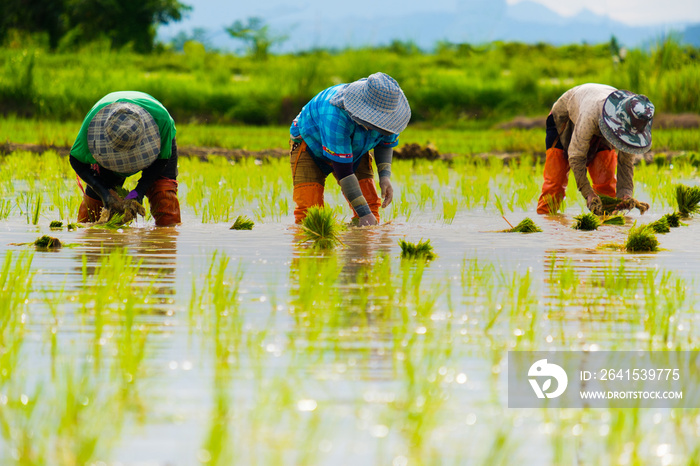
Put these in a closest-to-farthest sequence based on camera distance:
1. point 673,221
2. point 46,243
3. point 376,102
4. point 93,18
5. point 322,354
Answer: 1. point 322,354
2. point 46,243
3. point 376,102
4. point 673,221
5. point 93,18

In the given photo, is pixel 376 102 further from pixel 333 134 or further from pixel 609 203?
pixel 609 203

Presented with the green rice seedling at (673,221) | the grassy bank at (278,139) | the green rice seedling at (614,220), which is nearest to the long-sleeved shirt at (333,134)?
the green rice seedling at (614,220)

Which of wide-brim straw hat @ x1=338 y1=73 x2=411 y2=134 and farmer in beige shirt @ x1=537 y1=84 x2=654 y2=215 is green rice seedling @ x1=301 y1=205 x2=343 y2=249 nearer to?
wide-brim straw hat @ x1=338 y1=73 x2=411 y2=134

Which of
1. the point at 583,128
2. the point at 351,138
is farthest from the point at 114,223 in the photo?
the point at 583,128

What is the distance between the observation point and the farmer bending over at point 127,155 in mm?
4895

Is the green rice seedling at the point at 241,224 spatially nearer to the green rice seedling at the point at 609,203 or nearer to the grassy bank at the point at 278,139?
the green rice seedling at the point at 609,203

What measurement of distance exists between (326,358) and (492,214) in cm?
435

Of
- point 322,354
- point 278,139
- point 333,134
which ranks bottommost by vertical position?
point 322,354

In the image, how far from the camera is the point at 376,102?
481 centimetres

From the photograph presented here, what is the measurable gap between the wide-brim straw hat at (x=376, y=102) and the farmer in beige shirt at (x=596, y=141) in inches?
54.4

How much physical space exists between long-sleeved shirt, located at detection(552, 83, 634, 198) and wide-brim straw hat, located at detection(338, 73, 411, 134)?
1.41 meters

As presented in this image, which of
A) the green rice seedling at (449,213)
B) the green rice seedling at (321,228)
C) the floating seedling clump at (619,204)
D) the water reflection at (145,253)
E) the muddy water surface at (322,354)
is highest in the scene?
the floating seedling clump at (619,204)

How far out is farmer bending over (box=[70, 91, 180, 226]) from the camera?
4.89 metres

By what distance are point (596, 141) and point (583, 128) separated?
474 millimetres
